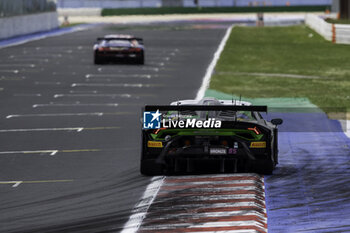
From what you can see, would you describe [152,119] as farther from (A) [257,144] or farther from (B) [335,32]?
(B) [335,32]

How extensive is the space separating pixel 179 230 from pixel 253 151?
12.8 feet

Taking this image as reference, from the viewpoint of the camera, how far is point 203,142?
14.8 meters

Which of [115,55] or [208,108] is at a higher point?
[208,108]

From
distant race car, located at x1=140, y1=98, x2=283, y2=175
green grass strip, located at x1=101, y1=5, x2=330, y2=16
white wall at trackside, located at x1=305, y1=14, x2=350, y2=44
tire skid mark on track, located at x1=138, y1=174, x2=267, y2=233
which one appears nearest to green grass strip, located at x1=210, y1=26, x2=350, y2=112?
white wall at trackside, located at x1=305, y1=14, x2=350, y2=44

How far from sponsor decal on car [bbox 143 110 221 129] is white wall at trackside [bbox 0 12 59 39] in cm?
5152

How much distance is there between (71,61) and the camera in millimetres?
46469

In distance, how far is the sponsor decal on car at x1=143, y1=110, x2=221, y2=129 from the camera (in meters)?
14.7

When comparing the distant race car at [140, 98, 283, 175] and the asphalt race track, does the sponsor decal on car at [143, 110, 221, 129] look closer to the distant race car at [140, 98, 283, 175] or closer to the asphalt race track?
the distant race car at [140, 98, 283, 175]

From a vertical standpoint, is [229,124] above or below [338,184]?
above

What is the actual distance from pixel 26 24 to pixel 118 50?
31.1m

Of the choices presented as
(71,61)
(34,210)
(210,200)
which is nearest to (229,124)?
(210,200)

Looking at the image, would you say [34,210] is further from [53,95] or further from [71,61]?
[71,61]

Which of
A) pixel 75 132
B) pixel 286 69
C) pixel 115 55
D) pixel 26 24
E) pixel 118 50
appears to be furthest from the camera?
pixel 26 24

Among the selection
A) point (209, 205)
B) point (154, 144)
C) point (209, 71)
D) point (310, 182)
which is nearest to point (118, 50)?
point (209, 71)
